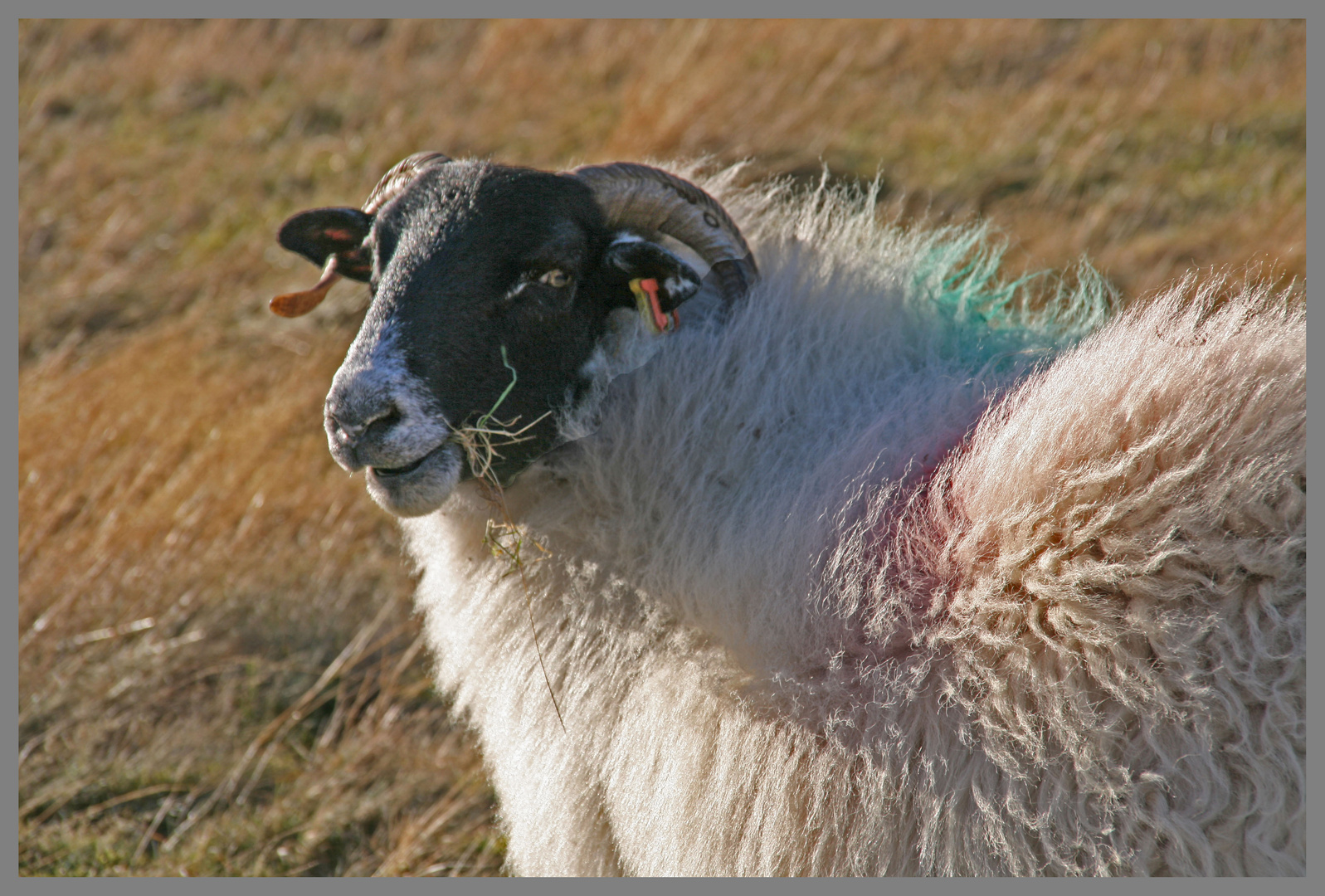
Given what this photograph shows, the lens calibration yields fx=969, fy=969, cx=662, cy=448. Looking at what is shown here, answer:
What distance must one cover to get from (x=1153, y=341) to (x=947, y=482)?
0.62 meters

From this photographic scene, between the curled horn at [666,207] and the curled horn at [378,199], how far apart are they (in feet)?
1.77

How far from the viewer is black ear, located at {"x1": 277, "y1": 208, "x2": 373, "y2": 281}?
3.37 metres

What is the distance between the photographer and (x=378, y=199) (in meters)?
3.29

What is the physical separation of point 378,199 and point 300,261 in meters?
5.18

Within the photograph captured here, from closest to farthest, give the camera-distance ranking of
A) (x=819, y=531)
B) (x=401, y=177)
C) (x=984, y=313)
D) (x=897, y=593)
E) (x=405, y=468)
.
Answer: (x=897, y=593) → (x=819, y=531) → (x=405, y=468) → (x=401, y=177) → (x=984, y=313)

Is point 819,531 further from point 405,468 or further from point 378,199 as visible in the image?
point 378,199

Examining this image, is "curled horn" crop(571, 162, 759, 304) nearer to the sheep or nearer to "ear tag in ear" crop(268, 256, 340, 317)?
the sheep

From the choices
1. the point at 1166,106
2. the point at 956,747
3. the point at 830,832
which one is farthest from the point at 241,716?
the point at 1166,106

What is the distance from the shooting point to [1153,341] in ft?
8.11

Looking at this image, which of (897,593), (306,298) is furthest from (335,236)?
(897,593)

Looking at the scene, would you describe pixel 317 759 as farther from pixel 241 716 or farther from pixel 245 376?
pixel 245 376

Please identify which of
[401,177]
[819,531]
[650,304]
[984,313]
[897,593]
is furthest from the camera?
[984,313]

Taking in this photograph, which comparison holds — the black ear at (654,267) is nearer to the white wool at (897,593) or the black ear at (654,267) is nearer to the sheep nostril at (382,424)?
the white wool at (897,593)

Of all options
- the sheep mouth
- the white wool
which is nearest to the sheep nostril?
the sheep mouth
